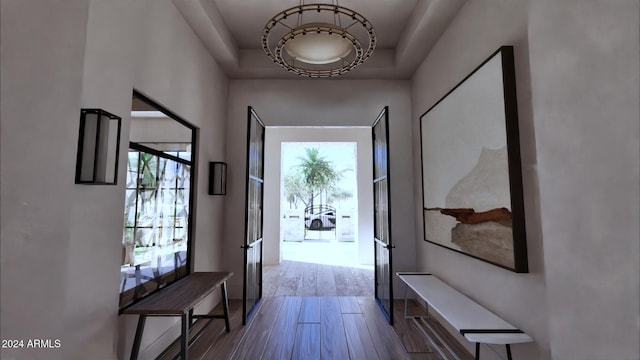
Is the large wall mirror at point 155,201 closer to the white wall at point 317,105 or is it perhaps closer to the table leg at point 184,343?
the table leg at point 184,343

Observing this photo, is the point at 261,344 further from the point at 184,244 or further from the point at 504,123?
the point at 504,123

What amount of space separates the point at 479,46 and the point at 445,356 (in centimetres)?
273

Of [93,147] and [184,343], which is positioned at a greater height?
[93,147]

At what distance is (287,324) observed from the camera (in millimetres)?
3154

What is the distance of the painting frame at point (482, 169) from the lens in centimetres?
190

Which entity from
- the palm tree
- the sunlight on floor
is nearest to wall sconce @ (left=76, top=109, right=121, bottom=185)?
the sunlight on floor

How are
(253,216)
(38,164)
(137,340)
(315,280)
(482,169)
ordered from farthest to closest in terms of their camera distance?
1. (315,280)
2. (253,216)
3. (482,169)
4. (137,340)
5. (38,164)

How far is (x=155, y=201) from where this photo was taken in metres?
2.47

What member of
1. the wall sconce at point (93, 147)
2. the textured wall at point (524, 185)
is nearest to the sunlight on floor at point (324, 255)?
the textured wall at point (524, 185)

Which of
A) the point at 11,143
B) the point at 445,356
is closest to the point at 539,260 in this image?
the point at 445,356

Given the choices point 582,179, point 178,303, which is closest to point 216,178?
point 178,303

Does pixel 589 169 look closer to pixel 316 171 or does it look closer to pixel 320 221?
pixel 320 221

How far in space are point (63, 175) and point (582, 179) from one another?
2.54 m

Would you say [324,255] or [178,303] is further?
[324,255]
